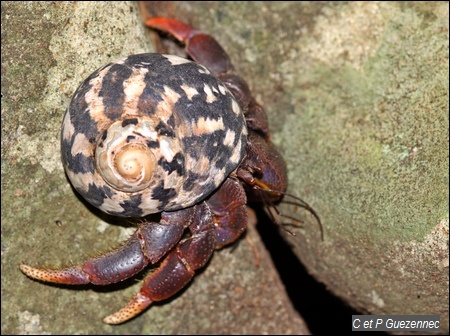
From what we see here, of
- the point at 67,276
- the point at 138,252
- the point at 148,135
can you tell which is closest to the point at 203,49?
the point at 148,135

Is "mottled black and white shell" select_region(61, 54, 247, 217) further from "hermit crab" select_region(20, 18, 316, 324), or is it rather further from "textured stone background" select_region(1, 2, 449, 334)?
"textured stone background" select_region(1, 2, 449, 334)

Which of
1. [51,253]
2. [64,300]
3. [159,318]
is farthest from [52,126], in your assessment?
[159,318]

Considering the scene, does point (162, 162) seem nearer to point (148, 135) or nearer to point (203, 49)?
point (148, 135)

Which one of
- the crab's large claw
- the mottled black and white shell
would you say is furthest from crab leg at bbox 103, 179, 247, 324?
the crab's large claw

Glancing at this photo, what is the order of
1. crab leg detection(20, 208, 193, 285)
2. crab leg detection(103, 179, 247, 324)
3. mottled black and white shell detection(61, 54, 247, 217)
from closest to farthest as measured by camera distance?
mottled black and white shell detection(61, 54, 247, 217)
crab leg detection(20, 208, 193, 285)
crab leg detection(103, 179, 247, 324)

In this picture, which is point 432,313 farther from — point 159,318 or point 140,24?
point 140,24

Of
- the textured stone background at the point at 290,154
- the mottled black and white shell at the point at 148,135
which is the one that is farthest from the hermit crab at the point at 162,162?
the textured stone background at the point at 290,154

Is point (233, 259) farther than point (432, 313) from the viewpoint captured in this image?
Yes
